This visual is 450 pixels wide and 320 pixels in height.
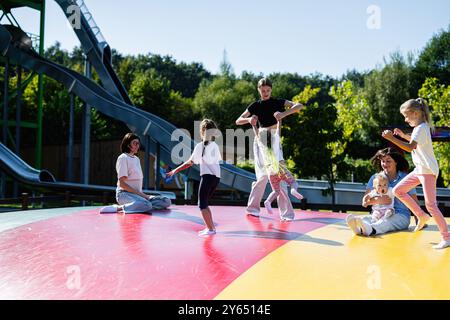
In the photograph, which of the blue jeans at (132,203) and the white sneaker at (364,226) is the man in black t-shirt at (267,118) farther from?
the blue jeans at (132,203)

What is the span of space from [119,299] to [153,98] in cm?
3527

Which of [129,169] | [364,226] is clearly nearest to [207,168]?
[364,226]

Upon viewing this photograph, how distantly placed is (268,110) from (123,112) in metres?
10.2

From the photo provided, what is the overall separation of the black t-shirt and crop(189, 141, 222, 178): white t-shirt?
1.15m

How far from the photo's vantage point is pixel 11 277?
289cm

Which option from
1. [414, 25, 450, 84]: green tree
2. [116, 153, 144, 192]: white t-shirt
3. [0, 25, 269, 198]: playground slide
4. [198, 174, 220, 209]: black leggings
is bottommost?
[198, 174, 220, 209]: black leggings

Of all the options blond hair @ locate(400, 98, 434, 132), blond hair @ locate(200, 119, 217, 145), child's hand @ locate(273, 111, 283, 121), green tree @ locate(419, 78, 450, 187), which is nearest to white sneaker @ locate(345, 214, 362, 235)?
blond hair @ locate(400, 98, 434, 132)

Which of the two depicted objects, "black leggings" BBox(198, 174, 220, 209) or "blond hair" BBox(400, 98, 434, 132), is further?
"black leggings" BBox(198, 174, 220, 209)

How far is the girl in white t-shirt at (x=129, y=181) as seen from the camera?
607 cm

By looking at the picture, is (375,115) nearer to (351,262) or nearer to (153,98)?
(153,98)

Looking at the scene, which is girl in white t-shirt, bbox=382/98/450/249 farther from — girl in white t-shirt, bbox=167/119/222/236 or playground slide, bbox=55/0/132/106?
playground slide, bbox=55/0/132/106

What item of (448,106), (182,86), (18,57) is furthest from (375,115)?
(182,86)

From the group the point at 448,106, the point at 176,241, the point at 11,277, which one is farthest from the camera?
the point at 448,106

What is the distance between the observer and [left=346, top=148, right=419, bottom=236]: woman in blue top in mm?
4223
